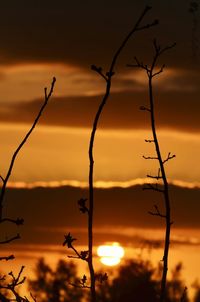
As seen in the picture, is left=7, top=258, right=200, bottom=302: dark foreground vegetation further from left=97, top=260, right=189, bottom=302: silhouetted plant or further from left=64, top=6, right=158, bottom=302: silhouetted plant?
left=64, top=6, right=158, bottom=302: silhouetted plant

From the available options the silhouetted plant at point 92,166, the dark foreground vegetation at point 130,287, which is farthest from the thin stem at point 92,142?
the dark foreground vegetation at point 130,287

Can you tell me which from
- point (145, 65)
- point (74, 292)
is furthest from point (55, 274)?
point (145, 65)

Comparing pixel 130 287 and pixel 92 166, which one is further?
pixel 130 287

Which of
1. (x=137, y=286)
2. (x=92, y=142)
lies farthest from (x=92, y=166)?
(x=137, y=286)

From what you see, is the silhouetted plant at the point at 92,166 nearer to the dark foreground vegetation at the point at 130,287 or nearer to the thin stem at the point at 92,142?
the thin stem at the point at 92,142

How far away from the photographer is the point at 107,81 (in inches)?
372

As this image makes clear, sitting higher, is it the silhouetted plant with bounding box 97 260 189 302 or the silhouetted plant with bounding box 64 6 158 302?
the silhouetted plant with bounding box 97 260 189 302

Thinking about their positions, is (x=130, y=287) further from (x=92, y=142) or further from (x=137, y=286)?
(x=92, y=142)

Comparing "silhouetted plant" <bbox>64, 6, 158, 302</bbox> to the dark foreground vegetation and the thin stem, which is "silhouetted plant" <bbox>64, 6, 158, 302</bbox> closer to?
the thin stem

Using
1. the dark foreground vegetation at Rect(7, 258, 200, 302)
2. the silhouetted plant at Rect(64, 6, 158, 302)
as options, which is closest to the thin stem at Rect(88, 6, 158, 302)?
the silhouetted plant at Rect(64, 6, 158, 302)

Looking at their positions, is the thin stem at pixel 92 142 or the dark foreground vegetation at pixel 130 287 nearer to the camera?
the thin stem at pixel 92 142

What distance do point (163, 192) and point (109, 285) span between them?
87.4 m

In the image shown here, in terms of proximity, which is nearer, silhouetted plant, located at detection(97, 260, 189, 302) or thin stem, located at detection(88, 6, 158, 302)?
thin stem, located at detection(88, 6, 158, 302)

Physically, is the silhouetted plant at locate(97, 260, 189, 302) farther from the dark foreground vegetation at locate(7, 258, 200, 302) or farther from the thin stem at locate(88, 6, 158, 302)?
the thin stem at locate(88, 6, 158, 302)
